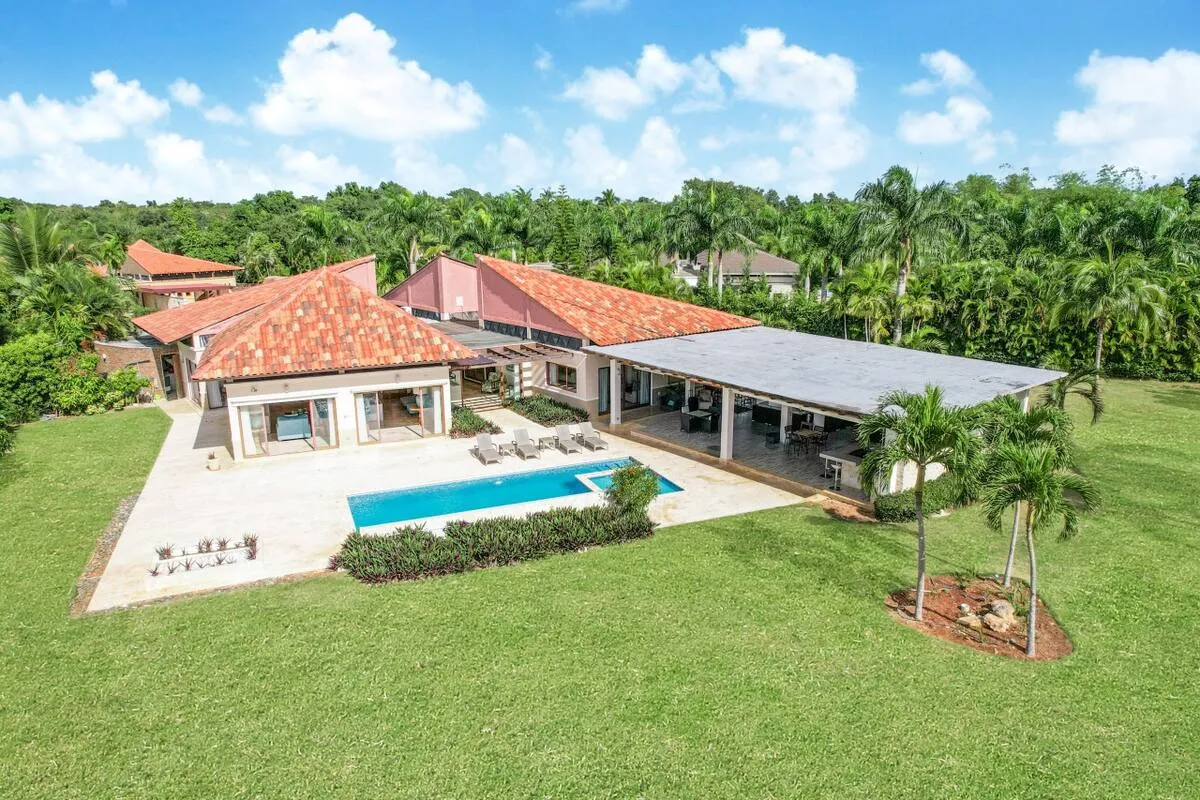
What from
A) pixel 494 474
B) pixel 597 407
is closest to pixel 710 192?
pixel 597 407

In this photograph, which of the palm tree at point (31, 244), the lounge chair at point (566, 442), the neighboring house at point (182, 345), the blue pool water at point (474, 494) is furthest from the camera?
the palm tree at point (31, 244)

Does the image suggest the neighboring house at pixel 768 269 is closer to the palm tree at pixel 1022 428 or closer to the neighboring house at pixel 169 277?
the neighboring house at pixel 169 277

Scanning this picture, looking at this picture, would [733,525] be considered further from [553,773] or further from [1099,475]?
[1099,475]

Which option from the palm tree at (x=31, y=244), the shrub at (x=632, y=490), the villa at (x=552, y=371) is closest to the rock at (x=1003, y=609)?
the villa at (x=552, y=371)

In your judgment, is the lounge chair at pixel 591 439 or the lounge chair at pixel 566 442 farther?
the lounge chair at pixel 591 439

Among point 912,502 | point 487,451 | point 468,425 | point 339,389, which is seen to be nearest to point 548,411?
point 468,425

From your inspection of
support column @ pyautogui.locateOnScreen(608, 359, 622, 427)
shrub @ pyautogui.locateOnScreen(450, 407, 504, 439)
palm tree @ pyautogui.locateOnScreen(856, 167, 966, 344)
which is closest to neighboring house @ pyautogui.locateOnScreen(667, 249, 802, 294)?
palm tree @ pyautogui.locateOnScreen(856, 167, 966, 344)
